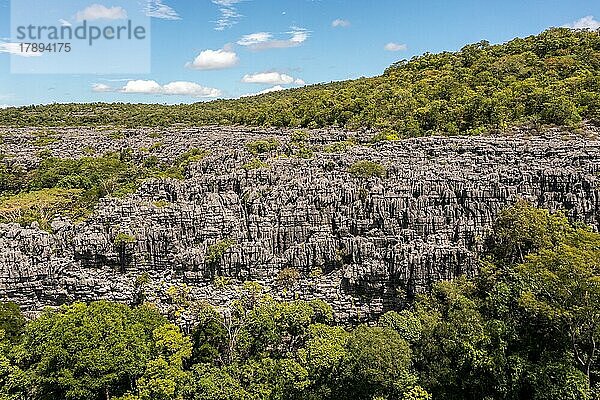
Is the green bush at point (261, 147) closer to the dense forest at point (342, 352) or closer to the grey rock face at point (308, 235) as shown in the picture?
the grey rock face at point (308, 235)

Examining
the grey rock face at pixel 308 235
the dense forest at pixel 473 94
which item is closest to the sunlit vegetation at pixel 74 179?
the grey rock face at pixel 308 235

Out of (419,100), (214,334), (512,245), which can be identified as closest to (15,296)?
(214,334)

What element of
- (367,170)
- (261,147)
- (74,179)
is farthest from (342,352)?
(74,179)

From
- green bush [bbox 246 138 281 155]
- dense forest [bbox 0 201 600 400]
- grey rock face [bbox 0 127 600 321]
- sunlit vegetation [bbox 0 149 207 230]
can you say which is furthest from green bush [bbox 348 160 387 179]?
sunlit vegetation [bbox 0 149 207 230]

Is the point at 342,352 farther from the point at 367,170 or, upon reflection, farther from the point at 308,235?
the point at 367,170

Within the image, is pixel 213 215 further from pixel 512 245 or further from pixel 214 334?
pixel 512 245
